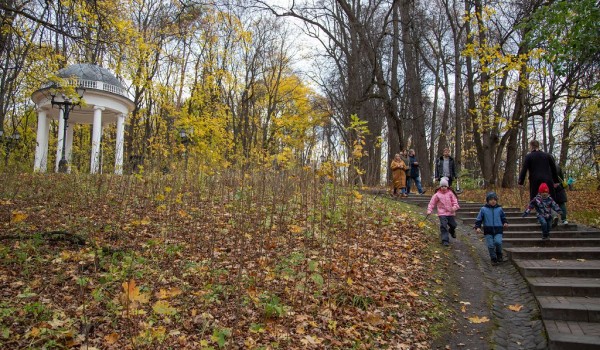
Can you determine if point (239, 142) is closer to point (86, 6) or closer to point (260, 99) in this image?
point (260, 99)

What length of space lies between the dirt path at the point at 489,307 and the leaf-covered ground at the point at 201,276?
31 cm

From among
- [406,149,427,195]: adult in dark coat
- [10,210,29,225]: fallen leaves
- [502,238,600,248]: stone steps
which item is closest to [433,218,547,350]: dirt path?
[502,238,600,248]: stone steps

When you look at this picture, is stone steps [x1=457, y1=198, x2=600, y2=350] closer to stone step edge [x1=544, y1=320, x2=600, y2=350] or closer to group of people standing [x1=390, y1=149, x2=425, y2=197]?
stone step edge [x1=544, y1=320, x2=600, y2=350]

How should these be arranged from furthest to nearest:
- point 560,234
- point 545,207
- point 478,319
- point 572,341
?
1. point 560,234
2. point 545,207
3. point 478,319
4. point 572,341

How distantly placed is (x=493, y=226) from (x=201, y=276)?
5207mm

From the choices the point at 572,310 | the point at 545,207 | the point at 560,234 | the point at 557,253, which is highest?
the point at 545,207

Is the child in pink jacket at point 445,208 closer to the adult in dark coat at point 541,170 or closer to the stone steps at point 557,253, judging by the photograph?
the stone steps at point 557,253

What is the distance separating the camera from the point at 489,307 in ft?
17.9

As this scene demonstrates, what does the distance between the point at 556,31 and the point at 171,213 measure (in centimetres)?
882

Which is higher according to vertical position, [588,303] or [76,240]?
[76,240]

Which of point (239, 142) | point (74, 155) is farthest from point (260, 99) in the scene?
point (74, 155)

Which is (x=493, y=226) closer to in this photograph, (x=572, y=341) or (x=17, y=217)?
(x=572, y=341)

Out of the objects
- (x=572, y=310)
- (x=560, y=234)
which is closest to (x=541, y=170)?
(x=560, y=234)

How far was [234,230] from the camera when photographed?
7.10 m
